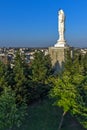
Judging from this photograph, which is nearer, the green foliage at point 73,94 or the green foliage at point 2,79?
the green foliage at point 73,94

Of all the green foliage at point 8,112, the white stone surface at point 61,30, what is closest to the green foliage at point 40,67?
the white stone surface at point 61,30

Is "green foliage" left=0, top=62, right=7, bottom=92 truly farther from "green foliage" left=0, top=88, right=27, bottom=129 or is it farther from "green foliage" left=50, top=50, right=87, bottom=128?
"green foliage" left=50, top=50, right=87, bottom=128

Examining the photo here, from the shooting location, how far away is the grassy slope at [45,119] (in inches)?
1320

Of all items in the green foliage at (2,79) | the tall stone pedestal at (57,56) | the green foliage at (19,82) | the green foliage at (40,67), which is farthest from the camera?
the tall stone pedestal at (57,56)

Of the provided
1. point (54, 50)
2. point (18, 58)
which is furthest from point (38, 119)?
point (54, 50)

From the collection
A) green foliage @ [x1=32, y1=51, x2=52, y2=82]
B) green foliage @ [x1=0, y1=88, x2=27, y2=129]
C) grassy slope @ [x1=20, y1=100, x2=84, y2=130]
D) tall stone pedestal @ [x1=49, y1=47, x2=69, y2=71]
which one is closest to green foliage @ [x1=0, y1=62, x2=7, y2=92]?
green foliage @ [x1=0, y1=88, x2=27, y2=129]

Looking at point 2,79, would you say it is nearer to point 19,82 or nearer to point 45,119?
point 19,82

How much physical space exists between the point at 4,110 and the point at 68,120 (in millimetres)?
7027

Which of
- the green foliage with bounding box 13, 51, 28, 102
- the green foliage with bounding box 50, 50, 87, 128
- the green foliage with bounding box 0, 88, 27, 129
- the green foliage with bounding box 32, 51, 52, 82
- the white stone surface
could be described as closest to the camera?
the green foliage with bounding box 0, 88, 27, 129

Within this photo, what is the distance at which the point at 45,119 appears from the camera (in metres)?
34.6

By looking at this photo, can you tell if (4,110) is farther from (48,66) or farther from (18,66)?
(48,66)

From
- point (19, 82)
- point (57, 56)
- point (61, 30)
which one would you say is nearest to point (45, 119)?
point (19, 82)

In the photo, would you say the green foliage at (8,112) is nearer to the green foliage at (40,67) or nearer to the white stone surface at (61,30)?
the green foliage at (40,67)

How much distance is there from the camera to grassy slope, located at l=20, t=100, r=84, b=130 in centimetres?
3353
